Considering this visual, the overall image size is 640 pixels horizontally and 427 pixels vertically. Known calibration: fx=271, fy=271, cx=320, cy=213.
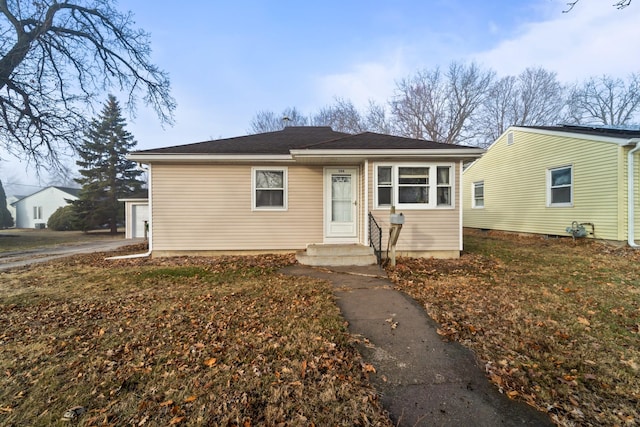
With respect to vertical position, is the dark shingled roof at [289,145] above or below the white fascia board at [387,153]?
above

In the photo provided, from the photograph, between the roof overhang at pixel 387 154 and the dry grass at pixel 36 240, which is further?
the dry grass at pixel 36 240

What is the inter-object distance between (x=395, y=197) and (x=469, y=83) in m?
22.5

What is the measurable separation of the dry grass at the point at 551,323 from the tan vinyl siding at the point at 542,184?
250cm

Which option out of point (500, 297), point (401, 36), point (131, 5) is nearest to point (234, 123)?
point (131, 5)

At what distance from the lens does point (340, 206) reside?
8.05 m

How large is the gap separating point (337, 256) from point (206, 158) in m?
4.51

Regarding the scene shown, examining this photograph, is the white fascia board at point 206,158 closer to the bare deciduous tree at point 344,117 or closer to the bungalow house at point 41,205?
the bare deciduous tree at point 344,117

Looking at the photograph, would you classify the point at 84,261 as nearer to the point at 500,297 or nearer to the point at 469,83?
the point at 500,297

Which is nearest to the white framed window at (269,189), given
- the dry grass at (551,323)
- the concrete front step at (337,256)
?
the concrete front step at (337,256)

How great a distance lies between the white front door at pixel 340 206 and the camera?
315 inches

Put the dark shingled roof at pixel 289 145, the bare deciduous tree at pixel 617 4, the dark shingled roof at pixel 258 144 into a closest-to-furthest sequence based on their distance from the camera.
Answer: the bare deciduous tree at pixel 617 4 → the dark shingled roof at pixel 289 145 → the dark shingled roof at pixel 258 144

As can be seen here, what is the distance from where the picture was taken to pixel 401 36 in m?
12.8

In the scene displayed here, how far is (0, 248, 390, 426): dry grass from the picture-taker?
1.99 metres

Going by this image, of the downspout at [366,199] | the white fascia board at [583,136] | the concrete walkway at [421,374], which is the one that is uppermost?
the white fascia board at [583,136]
